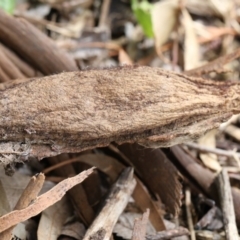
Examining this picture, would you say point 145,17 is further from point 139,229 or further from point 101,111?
point 139,229

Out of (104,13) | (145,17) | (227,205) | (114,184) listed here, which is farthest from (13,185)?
(104,13)

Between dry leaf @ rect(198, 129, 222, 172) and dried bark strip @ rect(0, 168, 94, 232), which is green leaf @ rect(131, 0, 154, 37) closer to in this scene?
dry leaf @ rect(198, 129, 222, 172)

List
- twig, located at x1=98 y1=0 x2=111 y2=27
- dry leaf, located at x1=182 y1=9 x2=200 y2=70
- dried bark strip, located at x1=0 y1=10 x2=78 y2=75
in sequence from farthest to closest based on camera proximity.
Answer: twig, located at x1=98 y1=0 x2=111 y2=27 < dry leaf, located at x1=182 y1=9 x2=200 y2=70 < dried bark strip, located at x1=0 y1=10 x2=78 y2=75

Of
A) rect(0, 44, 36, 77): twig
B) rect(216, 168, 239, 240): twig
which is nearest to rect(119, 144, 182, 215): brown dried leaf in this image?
rect(216, 168, 239, 240): twig

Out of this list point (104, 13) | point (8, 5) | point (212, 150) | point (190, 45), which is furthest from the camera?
point (104, 13)

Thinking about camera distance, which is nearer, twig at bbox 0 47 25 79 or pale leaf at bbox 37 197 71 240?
pale leaf at bbox 37 197 71 240

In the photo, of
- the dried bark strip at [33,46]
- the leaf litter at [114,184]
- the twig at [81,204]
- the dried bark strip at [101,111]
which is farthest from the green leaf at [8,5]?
the twig at [81,204]

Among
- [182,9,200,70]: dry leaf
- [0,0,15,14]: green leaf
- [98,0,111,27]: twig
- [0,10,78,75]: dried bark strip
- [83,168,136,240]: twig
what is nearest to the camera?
[83,168,136,240]: twig

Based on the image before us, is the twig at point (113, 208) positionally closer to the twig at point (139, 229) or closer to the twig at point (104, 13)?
the twig at point (139, 229)
